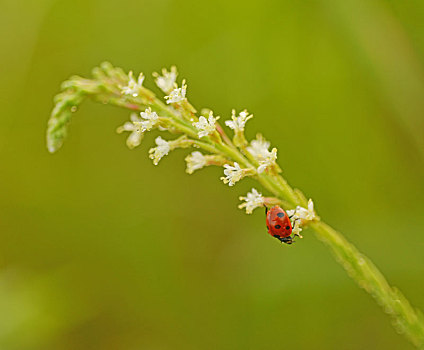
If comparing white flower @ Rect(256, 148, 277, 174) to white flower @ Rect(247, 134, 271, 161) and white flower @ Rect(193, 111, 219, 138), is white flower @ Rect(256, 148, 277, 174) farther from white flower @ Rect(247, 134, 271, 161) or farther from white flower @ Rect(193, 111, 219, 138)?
white flower @ Rect(193, 111, 219, 138)

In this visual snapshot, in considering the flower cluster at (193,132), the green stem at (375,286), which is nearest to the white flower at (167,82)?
the flower cluster at (193,132)

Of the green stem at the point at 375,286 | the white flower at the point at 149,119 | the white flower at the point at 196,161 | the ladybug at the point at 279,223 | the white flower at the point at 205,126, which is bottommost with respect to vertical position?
the green stem at the point at 375,286

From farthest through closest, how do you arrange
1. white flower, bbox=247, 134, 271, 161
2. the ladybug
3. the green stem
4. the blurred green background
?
1. the blurred green background
2. the ladybug
3. white flower, bbox=247, 134, 271, 161
4. the green stem

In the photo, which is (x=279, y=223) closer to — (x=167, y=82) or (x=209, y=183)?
(x=167, y=82)

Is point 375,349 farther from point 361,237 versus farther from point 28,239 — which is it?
point 28,239

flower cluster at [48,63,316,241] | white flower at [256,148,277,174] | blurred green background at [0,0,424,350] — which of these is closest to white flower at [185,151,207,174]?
flower cluster at [48,63,316,241]

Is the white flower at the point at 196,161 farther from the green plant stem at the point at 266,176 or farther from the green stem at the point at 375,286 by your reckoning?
the green stem at the point at 375,286

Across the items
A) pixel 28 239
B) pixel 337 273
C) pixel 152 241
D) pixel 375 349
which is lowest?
pixel 375 349

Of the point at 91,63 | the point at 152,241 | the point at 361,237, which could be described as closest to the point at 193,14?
the point at 91,63
